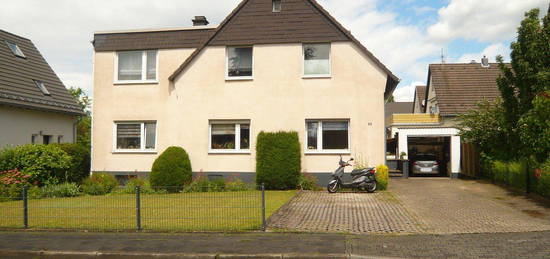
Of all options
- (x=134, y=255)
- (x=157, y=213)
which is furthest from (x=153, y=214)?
(x=134, y=255)

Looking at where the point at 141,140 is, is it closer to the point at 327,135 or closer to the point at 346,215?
the point at 327,135

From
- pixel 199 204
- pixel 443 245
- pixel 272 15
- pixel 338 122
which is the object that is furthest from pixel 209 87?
pixel 443 245

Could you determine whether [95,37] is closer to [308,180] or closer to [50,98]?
[50,98]

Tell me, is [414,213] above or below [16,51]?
below

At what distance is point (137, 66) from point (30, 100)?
6.60 metres

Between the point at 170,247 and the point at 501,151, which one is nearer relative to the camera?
the point at 170,247

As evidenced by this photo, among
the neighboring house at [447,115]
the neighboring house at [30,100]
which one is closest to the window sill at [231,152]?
the neighboring house at [30,100]

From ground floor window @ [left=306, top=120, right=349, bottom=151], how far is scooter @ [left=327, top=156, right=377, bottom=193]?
64.6 inches

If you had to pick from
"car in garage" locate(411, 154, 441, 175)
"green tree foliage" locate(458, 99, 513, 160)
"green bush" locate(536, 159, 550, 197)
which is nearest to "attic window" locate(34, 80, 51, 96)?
"car in garage" locate(411, 154, 441, 175)

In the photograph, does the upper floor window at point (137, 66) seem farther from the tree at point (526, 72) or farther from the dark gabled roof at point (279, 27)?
the tree at point (526, 72)

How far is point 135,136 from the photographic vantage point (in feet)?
58.9

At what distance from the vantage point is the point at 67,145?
1750 cm

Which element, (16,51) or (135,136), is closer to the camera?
(135,136)

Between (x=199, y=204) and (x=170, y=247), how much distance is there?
5.36 ft
